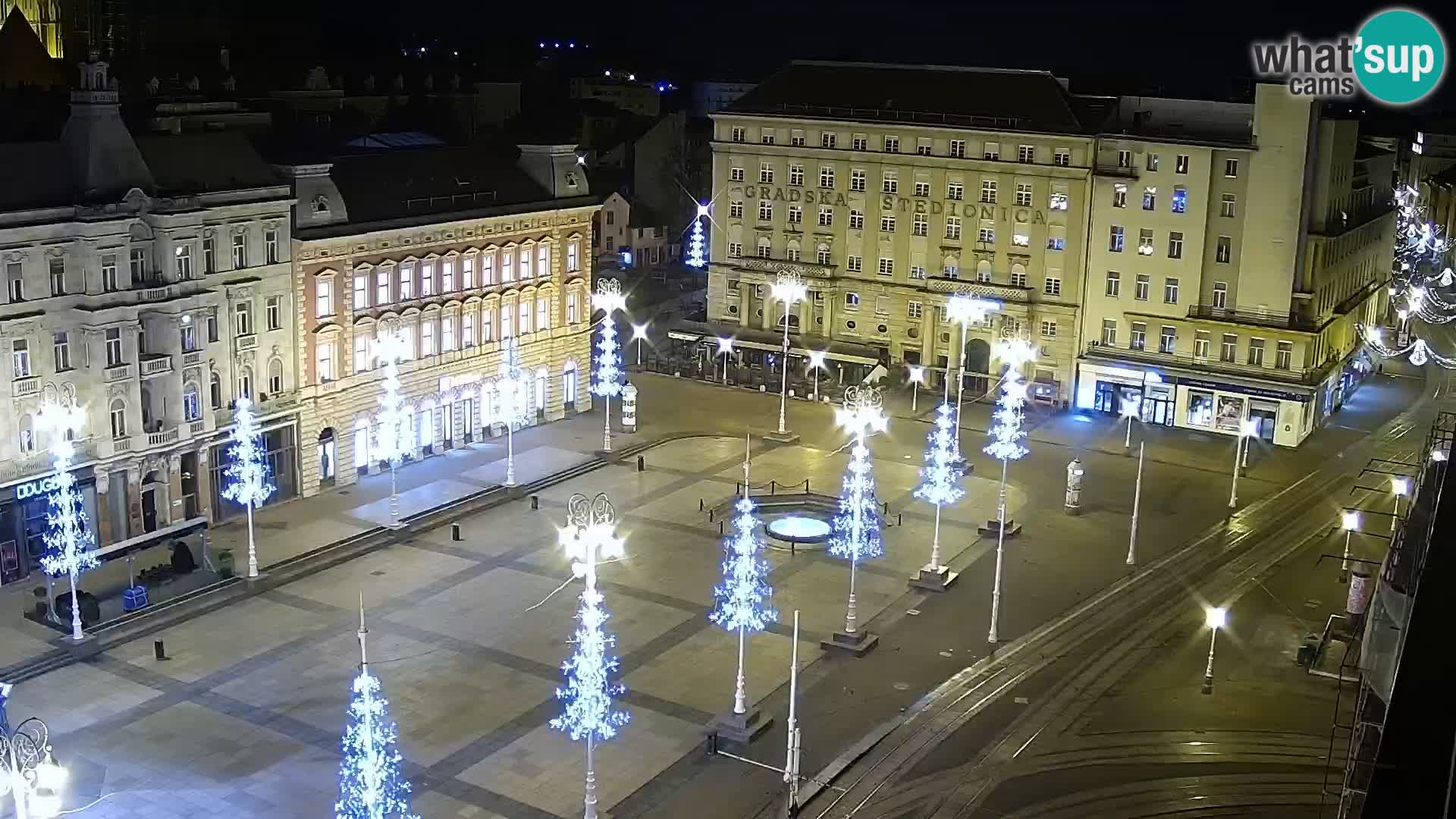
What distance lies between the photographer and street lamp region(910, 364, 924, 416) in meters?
89.1

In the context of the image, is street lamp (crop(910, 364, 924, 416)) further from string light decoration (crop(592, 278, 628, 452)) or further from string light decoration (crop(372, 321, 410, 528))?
A: string light decoration (crop(372, 321, 410, 528))

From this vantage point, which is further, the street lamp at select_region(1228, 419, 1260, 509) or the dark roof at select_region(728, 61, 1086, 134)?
the dark roof at select_region(728, 61, 1086, 134)

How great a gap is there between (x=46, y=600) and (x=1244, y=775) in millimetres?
41914

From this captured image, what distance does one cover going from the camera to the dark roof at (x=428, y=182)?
71750 mm

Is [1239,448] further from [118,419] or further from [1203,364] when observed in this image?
[118,419]

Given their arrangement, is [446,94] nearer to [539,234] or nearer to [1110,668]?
[539,234]

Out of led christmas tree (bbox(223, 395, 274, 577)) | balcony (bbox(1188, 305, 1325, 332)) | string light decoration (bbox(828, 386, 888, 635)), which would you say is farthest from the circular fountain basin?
balcony (bbox(1188, 305, 1325, 332))

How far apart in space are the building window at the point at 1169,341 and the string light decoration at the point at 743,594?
3523 centimetres

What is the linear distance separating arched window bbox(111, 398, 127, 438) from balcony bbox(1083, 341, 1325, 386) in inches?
2195

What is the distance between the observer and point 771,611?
5272cm

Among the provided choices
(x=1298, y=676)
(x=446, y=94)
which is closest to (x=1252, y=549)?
(x=1298, y=676)

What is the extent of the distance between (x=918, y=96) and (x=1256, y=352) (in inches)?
1067

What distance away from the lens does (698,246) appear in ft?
409

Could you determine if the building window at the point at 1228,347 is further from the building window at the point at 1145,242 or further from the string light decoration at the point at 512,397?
the string light decoration at the point at 512,397
